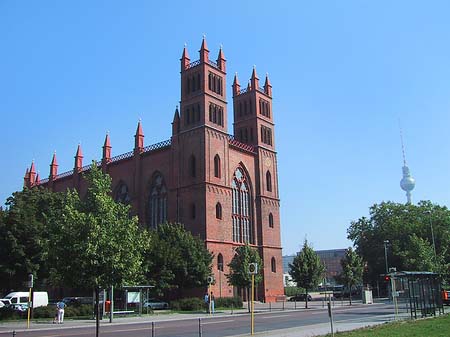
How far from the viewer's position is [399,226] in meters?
80.4

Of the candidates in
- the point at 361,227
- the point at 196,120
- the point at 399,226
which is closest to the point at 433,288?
the point at 196,120

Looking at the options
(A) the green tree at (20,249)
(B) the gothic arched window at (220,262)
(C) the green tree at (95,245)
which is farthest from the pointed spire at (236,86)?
(C) the green tree at (95,245)

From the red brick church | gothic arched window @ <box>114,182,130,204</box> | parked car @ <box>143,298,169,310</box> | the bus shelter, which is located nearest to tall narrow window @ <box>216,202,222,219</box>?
the red brick church

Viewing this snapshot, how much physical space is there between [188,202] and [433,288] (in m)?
35.1

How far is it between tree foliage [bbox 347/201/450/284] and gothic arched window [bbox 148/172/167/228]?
35.2 m

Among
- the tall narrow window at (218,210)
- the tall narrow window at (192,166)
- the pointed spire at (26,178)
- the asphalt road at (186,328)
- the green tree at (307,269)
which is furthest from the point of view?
the pointed spire at (26,178)

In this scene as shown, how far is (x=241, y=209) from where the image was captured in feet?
218

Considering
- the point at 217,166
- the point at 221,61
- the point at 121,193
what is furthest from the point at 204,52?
the point at 121,193

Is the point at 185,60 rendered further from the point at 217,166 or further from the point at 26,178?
the point at 26,178

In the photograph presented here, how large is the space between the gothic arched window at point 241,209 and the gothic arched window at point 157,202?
9055 millimetres

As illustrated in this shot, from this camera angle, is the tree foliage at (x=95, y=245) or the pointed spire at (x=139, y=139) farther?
the pointed spire at (x=139, y=139)

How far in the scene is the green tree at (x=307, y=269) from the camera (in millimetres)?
55000

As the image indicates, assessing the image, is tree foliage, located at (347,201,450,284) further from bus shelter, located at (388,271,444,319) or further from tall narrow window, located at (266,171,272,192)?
bus shelter, located at (388,271,444,319)

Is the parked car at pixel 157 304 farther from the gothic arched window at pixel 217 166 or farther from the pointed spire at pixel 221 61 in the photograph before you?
Answer: the pointed spire at pixel 221 61
